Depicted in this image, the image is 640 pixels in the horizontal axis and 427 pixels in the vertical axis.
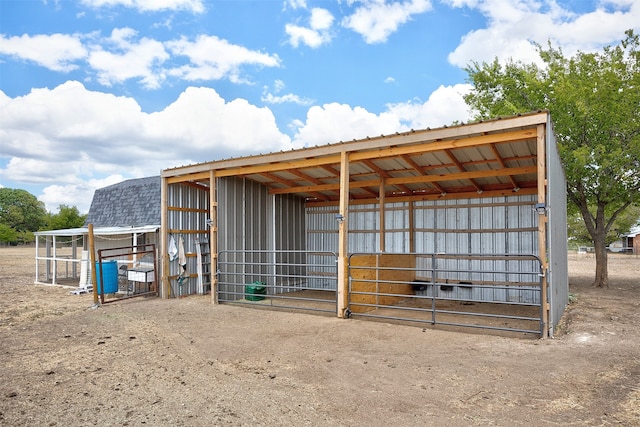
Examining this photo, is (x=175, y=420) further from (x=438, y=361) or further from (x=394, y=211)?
(x=394, y=211)

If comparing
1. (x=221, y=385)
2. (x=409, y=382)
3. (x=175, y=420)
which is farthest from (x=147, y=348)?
(x=409, y=382)

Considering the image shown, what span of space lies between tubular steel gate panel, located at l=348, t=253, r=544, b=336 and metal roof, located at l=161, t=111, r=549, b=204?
1.63m

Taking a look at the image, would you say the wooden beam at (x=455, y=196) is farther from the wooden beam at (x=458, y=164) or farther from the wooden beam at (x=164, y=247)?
the wooden beam at (x=164, y=247)

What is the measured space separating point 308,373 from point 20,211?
66.1m

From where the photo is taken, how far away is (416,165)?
27.5ft

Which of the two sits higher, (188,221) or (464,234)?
(188,221)

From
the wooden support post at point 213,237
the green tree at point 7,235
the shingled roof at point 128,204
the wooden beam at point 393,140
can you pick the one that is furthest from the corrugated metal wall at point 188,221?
the green tree at point 7,235

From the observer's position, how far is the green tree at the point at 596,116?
37.7ft

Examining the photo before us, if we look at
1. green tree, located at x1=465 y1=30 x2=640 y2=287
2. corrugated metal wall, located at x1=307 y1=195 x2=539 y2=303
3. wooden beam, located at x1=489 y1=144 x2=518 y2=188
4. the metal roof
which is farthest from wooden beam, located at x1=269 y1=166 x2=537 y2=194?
green tree, located at x1=465 y1=30 x2=640 y2=287

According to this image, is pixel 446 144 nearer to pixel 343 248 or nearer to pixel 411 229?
pixel 343 248

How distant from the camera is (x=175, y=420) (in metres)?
3.16

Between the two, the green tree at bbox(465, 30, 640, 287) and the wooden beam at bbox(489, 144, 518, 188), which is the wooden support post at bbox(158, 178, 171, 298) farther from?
the green tree at bbox(465, 30, 640, 287)

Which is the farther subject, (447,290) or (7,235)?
(7,235)

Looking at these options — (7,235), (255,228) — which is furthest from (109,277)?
(7,235)
